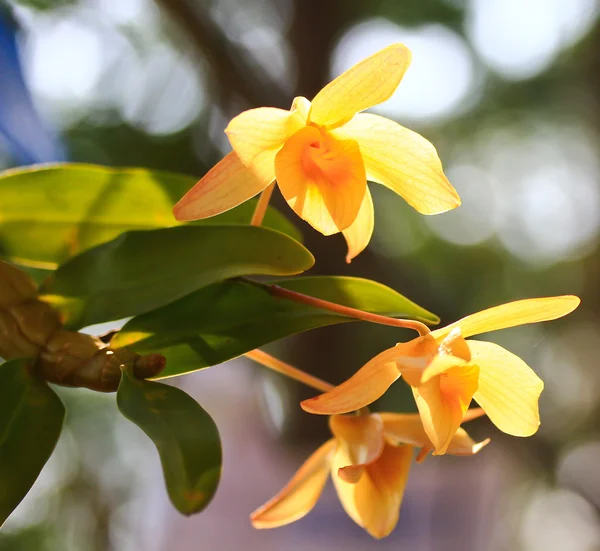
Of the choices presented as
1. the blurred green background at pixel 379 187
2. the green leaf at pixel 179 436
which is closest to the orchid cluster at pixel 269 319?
the green leaf at pixel 179 436

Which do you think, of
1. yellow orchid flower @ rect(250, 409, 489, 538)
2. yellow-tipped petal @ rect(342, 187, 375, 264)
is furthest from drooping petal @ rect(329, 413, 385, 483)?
yellow-tipped petal @ rect(342, 187, 375, 264)

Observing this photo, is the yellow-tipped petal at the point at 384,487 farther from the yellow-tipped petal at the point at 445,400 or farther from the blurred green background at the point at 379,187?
the blurred green background at the point at 379,187

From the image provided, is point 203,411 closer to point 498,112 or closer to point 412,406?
point 412,406

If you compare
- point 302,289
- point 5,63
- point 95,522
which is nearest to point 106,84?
point 5,63

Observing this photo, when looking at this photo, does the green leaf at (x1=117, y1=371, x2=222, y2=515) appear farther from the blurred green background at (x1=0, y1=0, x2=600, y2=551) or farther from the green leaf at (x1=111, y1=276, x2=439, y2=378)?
the blurred green background at (x1=0, y1=0, x2=600, y2=551)

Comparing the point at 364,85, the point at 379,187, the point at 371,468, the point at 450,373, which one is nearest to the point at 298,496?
the point at 371,468

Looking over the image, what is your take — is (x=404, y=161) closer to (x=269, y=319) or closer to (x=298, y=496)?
(x=269, y=319)
